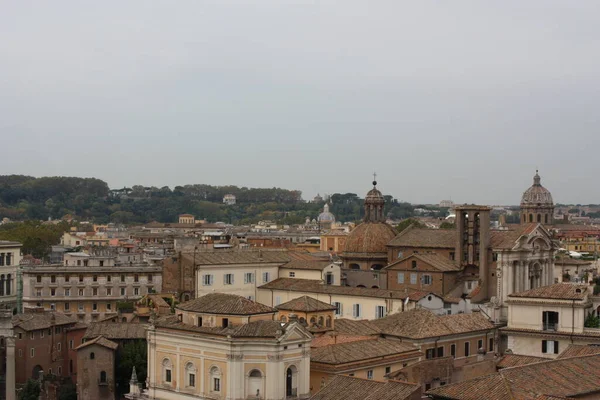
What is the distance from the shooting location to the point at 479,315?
4762 cm

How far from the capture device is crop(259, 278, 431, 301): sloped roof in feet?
166

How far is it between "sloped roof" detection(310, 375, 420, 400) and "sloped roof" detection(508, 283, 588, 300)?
1375 centimetres

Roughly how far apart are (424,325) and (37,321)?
2007 centimetres

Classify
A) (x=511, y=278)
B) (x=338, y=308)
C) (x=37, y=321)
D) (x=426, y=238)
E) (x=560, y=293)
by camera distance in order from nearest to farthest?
1. (x=560, y=293)
2. (x=37, y=321)
3. (x=338, y=308)
4. (x=511, y=278)
5. (x=426, y=238)

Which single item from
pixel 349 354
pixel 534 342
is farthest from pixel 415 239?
pixel 349 354

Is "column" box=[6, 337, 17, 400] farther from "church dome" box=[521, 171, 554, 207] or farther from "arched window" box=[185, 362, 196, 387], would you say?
"church dome" box=[521, 171, 554, 207]

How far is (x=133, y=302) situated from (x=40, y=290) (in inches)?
235

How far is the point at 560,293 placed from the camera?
142ft

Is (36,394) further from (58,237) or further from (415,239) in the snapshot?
(58,237)

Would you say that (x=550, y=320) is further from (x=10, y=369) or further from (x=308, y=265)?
(x=10, y=369)

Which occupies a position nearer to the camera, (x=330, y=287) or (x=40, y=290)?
(x=330, y=287)

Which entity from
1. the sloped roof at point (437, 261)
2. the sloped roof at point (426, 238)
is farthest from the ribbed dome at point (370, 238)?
the sloped roof at point (437, 261)

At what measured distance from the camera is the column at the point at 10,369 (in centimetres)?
4475

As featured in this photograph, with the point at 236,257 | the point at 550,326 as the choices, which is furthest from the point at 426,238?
the point at 550,326
